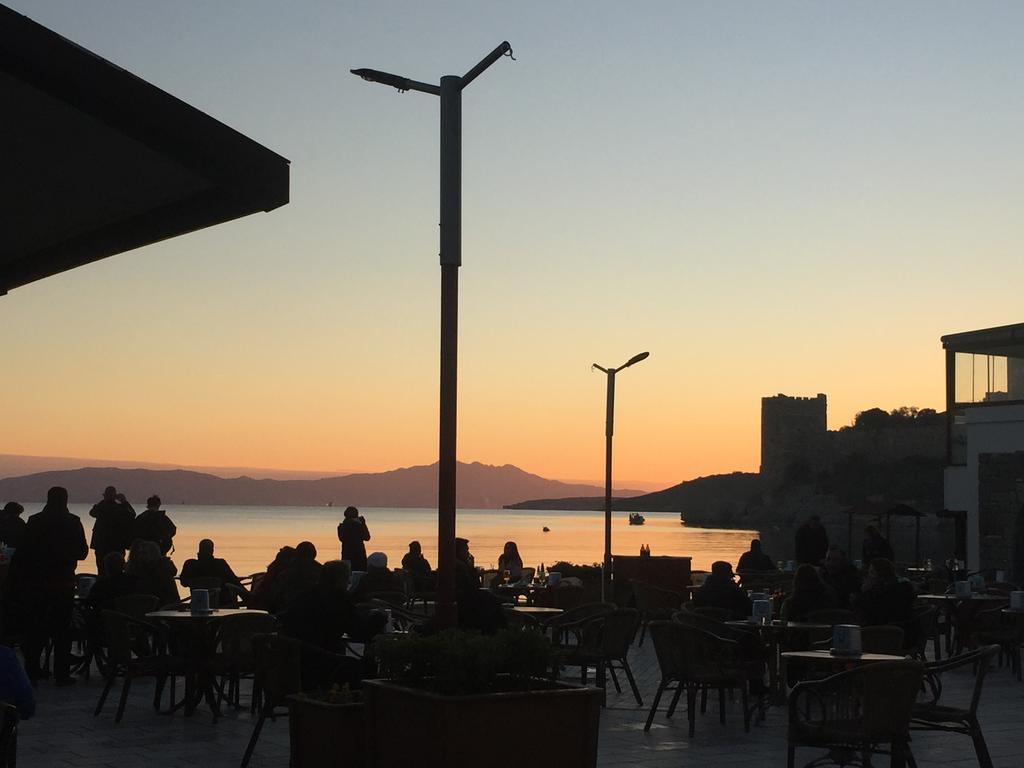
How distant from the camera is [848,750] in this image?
7.34 metres

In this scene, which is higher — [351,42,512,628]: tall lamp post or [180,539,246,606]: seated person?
[351,42,512,628]: tall lamp post

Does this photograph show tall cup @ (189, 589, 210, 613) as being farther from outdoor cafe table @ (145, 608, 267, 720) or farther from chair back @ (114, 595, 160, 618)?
chair back @ (114, 595, 160, 618)

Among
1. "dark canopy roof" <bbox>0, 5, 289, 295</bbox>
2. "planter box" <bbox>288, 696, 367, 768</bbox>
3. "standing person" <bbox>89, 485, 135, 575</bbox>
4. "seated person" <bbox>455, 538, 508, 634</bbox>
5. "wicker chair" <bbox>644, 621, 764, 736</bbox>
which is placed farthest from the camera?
"standing person" <bbox>89, 485, 135, 575</bbox>

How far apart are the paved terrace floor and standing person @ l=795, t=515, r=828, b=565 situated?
7752 mm

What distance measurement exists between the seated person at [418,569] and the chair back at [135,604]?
18.0 feet

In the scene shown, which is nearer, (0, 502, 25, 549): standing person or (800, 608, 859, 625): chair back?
(800, 608, 859, 625): chair back

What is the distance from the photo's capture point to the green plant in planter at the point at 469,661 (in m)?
6.12

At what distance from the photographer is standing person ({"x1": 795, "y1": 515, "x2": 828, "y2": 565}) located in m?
19.3

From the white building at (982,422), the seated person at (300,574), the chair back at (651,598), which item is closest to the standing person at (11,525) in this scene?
the seated person at (300,574)

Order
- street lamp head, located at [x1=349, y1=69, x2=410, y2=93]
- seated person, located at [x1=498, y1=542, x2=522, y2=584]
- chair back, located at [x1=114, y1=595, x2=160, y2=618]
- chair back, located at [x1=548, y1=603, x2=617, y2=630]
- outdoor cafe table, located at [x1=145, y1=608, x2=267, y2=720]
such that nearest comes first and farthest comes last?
street lamp head, located at [x1=349, y1=69, x2=410, y2=93]
outdoor cafe table, located at [x1=145, y1=608, x2=267, y2=720]
chair back, located at [x1=114, y1=595, x2=160, y2=618]
chair back, located at [x1=548, y1=603, x2=617, y2=630]
seated person, located at [x1=498, y1=542, x2=522, y2=584]

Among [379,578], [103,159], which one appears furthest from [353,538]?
[103,159]

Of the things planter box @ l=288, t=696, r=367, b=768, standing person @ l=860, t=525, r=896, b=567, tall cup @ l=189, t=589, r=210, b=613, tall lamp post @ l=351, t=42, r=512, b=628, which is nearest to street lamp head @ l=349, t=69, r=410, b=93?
tall lamp post @ l=351, t=42, r=512, b=628

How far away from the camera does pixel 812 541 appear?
1941cm

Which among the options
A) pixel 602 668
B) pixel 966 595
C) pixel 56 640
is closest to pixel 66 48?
pixel 602 668
